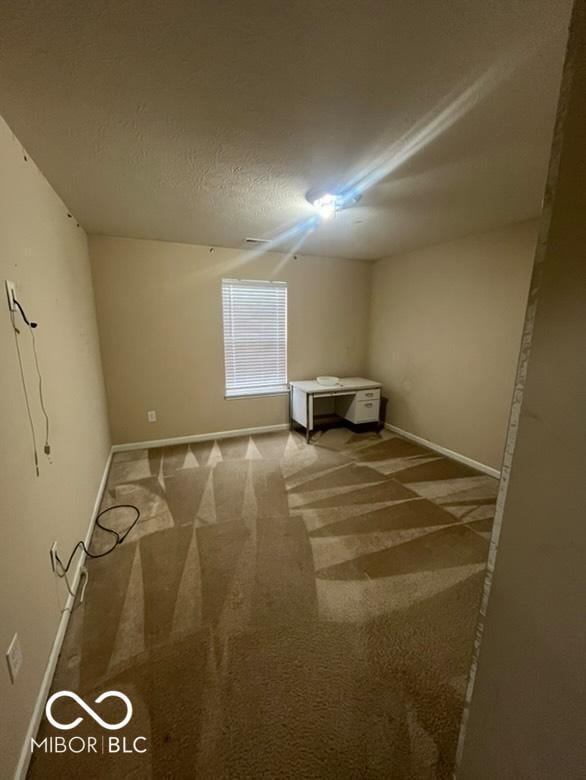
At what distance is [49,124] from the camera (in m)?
1.36

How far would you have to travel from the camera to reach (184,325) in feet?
11.6

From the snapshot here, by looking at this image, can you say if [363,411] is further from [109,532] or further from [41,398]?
[41,398]

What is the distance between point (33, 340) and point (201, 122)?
4.08 ft

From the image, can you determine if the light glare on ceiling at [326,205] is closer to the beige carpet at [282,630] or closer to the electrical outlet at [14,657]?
the beige carpet at [282,630]

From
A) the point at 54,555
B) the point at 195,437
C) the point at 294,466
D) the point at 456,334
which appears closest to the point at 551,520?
the point at 54,555

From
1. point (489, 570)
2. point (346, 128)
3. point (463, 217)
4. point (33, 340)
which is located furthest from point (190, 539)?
point (463, 217)

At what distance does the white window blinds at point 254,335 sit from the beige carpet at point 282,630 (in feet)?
5.13

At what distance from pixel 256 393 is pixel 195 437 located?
932 mm

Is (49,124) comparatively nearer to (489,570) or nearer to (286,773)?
(489,570)

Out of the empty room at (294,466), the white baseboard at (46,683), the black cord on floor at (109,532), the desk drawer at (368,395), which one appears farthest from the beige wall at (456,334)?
the white baseboard at (46,683)

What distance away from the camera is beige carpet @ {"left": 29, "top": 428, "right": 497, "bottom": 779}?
42.3 inches

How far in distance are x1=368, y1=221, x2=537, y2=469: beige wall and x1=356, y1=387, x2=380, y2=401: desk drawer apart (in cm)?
35

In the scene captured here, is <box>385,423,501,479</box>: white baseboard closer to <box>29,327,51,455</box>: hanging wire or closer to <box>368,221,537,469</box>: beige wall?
<box>368,221,537,469</box>: beige wall

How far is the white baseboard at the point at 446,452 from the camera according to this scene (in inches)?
119
